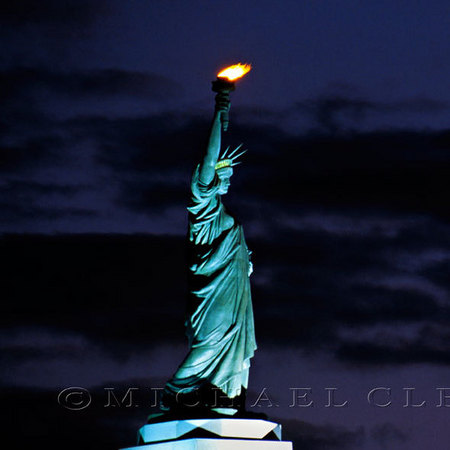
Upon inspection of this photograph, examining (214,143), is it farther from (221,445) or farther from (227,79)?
(221,445)

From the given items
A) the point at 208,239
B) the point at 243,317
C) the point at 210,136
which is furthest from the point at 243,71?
the point at 243,317

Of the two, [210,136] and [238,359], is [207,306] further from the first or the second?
[210,136]

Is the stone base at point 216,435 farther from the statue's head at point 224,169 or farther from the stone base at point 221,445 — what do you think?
the statue's head at point 224,169

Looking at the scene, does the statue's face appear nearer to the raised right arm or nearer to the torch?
the raised right arm

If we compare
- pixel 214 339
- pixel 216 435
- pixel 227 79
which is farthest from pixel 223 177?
pixel 216 435

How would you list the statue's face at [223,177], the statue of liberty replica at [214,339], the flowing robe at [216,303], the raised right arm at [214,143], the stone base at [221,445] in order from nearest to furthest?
the stone base at [221,445]
the statue of liberty replica at [214,339]
the raised right arm at [214,143]
the flowing robe at [216,303]
the statue's face at [223,177]

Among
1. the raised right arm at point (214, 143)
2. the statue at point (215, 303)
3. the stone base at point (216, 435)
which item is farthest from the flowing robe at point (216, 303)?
the stone base at point (216, 435)
